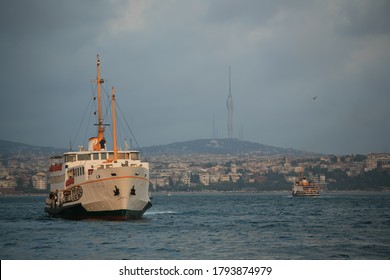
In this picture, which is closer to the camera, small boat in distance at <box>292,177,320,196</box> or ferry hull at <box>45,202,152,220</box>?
ferry hull at <box>45,202,152,220</box>

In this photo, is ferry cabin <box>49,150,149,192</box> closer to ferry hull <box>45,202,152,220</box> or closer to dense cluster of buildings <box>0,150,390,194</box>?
ferry hull <box>45,202,152,220</box>

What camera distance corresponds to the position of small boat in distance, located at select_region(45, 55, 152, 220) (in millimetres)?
29875

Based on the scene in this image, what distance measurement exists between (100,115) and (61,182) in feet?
12.6

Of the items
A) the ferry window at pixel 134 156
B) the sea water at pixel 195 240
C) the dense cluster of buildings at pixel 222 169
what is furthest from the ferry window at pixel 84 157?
the dense cluster of buildings at pixel 222 169

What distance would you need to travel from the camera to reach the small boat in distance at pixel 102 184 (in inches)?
1176

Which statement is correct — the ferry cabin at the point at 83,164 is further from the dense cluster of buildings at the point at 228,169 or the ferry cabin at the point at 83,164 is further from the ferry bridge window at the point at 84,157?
the dense cluster of buildings at the point at 228,169

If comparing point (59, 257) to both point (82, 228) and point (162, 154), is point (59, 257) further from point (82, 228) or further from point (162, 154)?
point (162, 154)

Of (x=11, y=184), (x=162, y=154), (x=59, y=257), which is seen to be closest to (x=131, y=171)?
(x=59, y=257)

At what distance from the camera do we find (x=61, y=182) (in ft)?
120

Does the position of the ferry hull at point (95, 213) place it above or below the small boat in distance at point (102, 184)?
below

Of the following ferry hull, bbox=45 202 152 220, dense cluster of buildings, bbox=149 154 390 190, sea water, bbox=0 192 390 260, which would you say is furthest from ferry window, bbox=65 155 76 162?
dense cluster of buildings, bbox=149 154 390 190

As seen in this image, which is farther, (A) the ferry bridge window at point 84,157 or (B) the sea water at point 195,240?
(A) the ferry bridge window at point 84,157

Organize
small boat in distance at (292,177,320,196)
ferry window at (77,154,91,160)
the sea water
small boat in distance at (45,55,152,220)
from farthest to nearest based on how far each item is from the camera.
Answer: small boat in distance at (292,177,320,196) < ferry window at (77,154,91,160) < small boat in distance at (45,55,152,220) < the sea water

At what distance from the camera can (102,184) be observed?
2997cm
